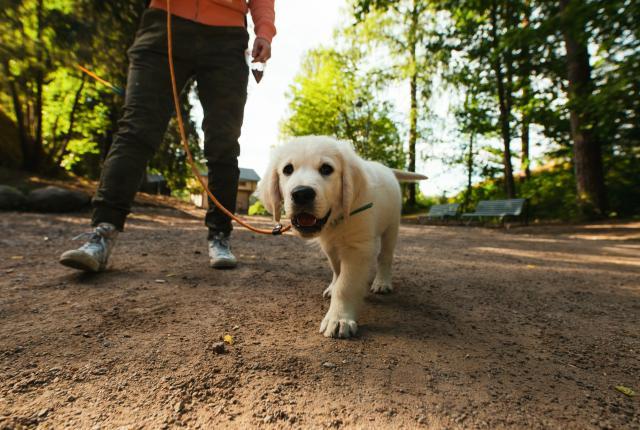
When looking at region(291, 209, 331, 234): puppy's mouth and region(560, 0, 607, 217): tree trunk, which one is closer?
region(291, 209, 331, 234): puppy's mouth

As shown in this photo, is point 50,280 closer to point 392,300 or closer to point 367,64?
point 392,300

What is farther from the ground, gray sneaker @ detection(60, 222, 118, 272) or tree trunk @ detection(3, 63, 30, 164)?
tree trunk @ detection(3, 63, 30, 164)

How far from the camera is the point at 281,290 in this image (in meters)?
2.84

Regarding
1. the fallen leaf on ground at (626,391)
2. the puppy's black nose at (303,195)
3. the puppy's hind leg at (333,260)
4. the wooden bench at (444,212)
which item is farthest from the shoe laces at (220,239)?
the wooden bench at (444,212)

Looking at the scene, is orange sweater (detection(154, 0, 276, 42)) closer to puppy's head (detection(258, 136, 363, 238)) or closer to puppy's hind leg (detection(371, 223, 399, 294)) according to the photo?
Result: puppy's head (detection(258, 136, 363, 238))

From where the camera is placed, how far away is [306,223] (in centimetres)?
231

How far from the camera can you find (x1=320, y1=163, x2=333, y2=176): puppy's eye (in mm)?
2437

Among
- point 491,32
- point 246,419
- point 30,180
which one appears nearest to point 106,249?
point 246,419

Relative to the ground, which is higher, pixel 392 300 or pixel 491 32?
pixel 491 32

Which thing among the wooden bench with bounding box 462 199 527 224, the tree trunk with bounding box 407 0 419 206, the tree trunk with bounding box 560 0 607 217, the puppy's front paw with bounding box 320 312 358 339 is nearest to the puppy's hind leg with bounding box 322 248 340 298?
the puppy's front paw with bounding box 320 312 358 339

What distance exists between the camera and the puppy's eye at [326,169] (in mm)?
2437

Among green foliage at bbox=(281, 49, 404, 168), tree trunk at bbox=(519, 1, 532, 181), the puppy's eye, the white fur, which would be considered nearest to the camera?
the white fur

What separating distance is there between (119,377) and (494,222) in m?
14.5

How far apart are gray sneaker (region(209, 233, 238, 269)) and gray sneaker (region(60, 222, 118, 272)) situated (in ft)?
2.66
